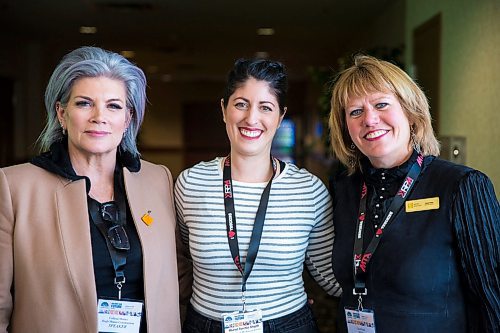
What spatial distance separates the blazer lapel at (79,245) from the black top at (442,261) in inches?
34.6

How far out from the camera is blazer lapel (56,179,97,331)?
1779 mm

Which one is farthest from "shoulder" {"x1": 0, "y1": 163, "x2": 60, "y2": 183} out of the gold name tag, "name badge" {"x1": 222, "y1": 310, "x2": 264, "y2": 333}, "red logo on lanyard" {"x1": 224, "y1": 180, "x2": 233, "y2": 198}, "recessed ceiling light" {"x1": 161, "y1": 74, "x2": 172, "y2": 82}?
"recessed ceiling light" {"x1": 161, "y1": 74, "x2": 172, "y2": 82}

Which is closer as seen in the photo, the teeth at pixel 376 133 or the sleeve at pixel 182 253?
the teeth at pixel 376 133

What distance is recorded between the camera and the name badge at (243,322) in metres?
1.93

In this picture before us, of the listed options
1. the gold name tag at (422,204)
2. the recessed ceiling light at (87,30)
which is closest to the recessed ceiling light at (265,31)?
the recessed ceiling light at (87,30)

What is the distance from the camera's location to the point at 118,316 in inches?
72.9

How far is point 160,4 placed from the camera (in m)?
7.21

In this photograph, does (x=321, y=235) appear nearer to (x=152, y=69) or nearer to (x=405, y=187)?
(x=405, y=187)

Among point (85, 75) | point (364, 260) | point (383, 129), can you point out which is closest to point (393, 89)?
point (383, 129)

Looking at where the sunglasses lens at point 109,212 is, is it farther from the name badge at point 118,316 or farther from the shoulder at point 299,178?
the shoulder at point 299,178

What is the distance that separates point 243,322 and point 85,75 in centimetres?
101

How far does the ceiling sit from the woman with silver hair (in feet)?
11.8

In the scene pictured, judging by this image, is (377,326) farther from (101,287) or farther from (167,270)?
(101,287)

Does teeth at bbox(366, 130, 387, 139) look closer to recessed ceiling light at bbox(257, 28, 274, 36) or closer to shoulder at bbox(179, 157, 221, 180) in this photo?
shoulder at bbox(179, 157, 221, 180)
